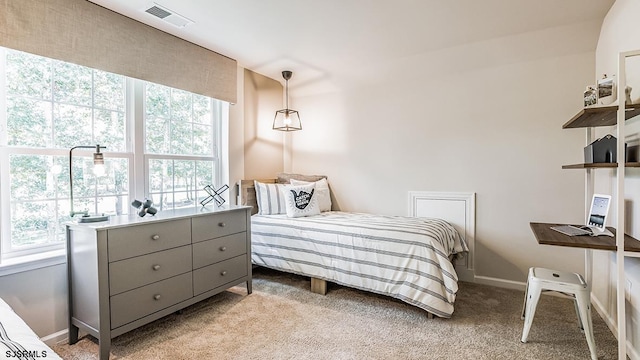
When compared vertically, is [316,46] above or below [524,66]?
above

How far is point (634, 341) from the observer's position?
5.98ft

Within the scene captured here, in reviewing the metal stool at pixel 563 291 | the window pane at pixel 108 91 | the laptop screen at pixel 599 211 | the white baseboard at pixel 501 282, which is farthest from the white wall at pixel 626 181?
the window pane at pixel 108 91

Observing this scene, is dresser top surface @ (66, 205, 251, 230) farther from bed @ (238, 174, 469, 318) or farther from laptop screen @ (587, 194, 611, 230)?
laptop screen @ (587, 194, 611, 230)

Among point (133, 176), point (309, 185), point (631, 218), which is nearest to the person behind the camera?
point (631, 218)

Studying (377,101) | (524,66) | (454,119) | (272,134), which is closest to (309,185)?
(272,134)

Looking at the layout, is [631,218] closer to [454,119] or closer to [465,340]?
[465,340]

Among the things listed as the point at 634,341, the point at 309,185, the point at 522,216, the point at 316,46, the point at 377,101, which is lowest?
the point at 634,341

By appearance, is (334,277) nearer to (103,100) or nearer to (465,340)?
(465,340)

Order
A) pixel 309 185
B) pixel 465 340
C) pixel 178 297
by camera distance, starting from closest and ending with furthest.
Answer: pixel 465 340 < pixel 178 297 < pixel 309 185

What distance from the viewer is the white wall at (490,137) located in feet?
9.21

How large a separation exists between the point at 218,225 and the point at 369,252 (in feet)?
4.23

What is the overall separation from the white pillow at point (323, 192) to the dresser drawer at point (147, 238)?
1.68 meters

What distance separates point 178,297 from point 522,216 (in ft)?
10.1

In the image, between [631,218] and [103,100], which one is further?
[103,100]
